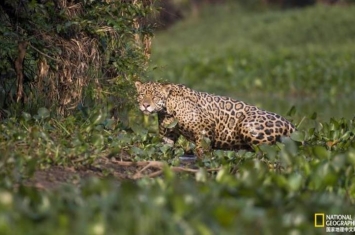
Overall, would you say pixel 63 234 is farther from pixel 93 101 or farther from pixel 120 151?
pixel 93 101

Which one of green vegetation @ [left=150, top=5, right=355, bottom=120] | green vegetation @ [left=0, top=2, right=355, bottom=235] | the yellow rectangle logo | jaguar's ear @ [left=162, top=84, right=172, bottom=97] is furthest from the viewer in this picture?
green vegetation @ [left=150, top=5, right=355, bottom=120]

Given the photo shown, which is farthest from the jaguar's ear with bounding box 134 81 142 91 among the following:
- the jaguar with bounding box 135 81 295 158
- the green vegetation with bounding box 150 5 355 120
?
the green vegetation with bounding box 150 5 355 120

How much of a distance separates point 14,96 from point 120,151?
1647mm

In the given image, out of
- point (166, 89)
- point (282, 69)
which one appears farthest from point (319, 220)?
point (282, 69)

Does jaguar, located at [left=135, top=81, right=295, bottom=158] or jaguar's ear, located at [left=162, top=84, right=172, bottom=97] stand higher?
jaguar's ear, located at [left=162, top=84, right=172, bottom=97]

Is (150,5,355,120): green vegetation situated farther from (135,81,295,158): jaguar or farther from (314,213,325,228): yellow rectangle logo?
(314,213,325,228): yellow rectangle logo

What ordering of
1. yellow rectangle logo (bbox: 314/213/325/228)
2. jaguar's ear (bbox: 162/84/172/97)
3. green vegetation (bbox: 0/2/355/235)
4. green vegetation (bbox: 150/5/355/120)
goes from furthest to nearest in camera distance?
green vegetation (bbox: 150/5/355/120) → jaguar's ear (bbox: 162/84/172/97) → yellow rectangle logo (bbox: 314/213/325/228) → green vegetation (bbox: 0/2/355/235)

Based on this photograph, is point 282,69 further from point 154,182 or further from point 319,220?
point 319,220

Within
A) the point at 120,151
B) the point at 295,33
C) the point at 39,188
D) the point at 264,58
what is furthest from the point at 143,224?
the point at 295,33

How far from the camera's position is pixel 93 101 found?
11.0 meters

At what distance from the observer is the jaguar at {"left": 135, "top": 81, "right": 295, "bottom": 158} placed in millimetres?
10898

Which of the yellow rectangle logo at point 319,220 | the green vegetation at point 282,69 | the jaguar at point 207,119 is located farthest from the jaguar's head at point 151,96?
the green vegetation at point 282,69

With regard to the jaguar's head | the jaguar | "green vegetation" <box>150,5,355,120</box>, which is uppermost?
the jaguar's head

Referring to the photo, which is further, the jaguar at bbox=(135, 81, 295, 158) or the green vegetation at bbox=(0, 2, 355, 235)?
the jaguar at bbox=(135, 81, 295, 158)
